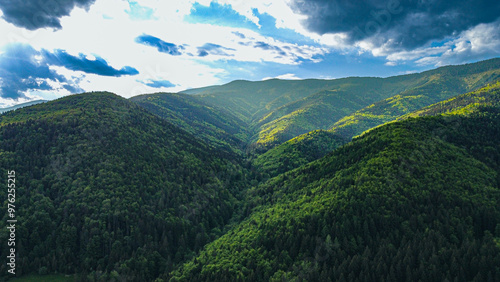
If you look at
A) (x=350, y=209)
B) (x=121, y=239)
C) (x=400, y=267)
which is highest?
(x=350, y=209)

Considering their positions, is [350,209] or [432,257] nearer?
[432,257]

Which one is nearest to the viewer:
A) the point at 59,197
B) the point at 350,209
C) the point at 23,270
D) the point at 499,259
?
the point at 499,259

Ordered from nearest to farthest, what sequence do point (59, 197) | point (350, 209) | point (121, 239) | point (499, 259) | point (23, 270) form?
point (499, 259) < point (23, 270) < point (350, 209) < point (121, 239) < point (59, 197)

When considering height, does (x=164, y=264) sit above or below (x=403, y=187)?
below

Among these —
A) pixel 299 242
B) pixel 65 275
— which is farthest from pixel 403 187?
pixel 65 275

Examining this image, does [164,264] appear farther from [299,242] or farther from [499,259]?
[499,259]

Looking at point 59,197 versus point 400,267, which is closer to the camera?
point 400,267

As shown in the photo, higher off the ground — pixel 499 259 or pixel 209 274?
pixel 499 259

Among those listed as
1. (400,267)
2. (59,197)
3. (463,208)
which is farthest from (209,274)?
(463,208)

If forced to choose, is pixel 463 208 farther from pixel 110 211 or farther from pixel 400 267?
pixel 110 211
